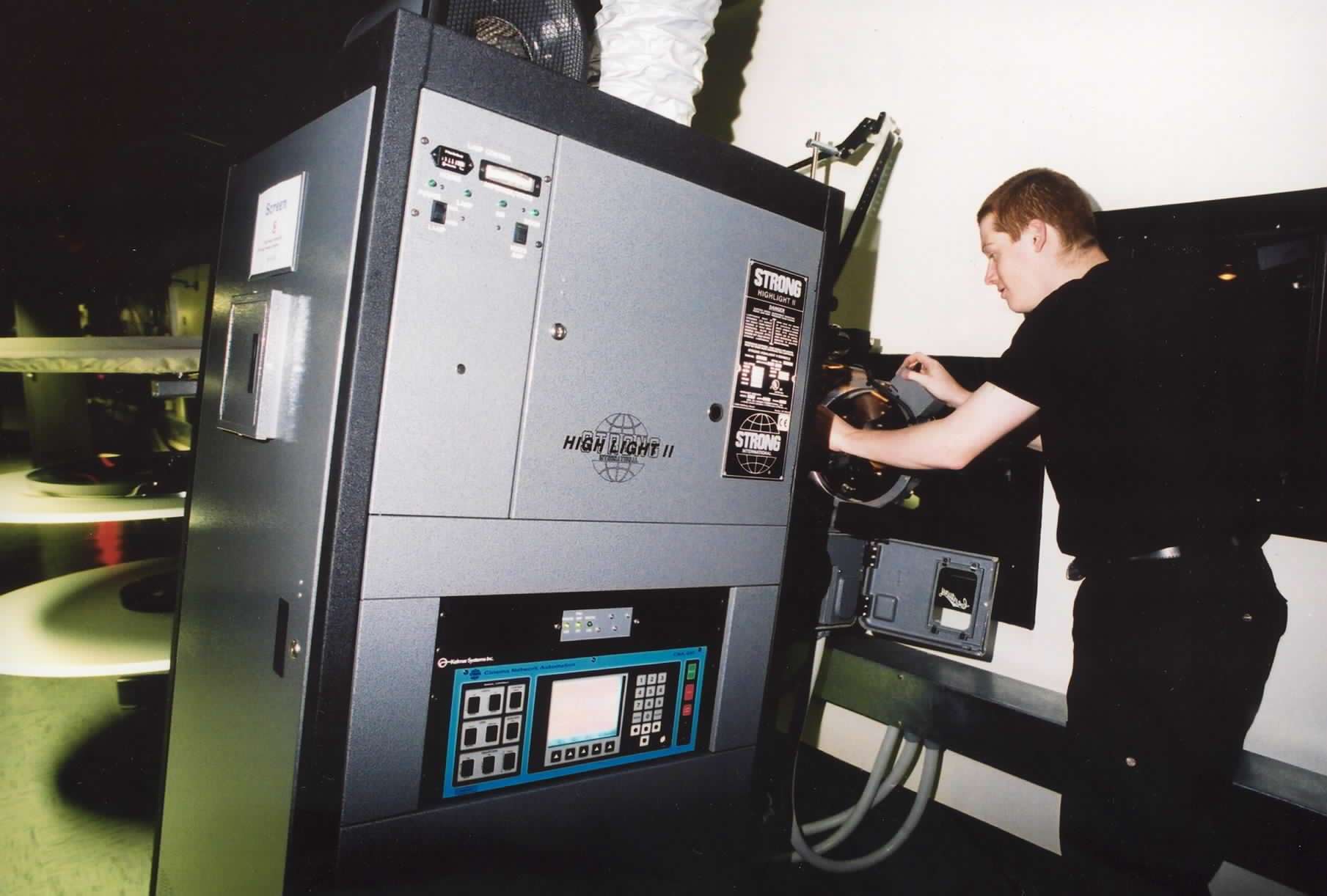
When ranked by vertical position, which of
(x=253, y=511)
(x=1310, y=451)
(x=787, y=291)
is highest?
(x=787, y=291)

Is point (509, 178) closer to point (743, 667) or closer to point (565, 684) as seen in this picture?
point (565, 684)

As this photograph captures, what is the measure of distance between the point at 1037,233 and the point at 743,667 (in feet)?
4.07

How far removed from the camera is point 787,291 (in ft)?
4.47

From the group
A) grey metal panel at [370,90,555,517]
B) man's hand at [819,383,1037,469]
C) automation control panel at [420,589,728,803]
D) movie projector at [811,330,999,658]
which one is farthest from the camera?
movie projector at [811,330,999,658]

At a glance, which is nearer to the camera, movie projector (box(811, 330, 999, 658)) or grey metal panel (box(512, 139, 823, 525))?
grey metal panel (box(512, 139, 823, 525))

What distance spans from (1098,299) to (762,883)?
1.66m

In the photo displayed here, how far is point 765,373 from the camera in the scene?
134 cm

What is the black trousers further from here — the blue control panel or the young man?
the blue control panel

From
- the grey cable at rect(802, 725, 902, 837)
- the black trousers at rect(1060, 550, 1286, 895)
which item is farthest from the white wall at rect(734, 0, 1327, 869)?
the black trousers at rect(1060, 550, 1286, 895)

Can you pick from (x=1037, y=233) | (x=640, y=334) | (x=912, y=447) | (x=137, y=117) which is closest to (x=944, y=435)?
(x=912, y=447)

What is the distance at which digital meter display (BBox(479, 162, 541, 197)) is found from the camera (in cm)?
98

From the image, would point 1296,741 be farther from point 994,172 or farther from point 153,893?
point 153,893

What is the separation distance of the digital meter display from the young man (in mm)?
1070

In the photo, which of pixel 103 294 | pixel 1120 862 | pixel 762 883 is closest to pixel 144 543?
pixel 103 294
